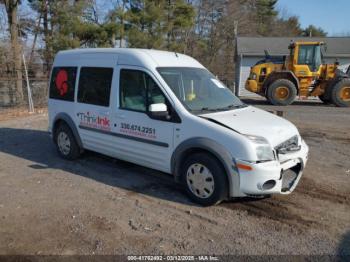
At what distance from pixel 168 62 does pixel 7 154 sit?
14.3 ft

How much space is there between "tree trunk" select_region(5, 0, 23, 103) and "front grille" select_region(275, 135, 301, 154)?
1285 centimetres

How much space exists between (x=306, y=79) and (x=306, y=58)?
1.01 meters

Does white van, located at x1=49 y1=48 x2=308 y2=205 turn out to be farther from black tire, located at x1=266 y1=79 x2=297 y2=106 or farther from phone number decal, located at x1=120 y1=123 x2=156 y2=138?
black tire, located at x1=266 y1=79 x2=297 y2=106

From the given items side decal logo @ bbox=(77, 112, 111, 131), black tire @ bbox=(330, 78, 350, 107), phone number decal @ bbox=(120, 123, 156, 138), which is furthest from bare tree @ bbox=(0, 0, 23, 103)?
black tire @ bbox=(330, 78, 350, 107)

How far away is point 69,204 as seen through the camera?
461 cm

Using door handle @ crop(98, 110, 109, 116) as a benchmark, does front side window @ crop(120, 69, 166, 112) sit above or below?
above

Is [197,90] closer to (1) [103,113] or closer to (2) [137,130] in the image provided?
(2) [137,130]

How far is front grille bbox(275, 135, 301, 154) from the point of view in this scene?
4.28 metres

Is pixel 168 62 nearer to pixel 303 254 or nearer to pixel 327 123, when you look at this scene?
pixel 303 254

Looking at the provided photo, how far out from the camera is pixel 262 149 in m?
4.09

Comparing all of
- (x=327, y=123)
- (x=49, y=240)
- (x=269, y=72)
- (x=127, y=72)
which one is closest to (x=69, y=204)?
(x=49, y=240)

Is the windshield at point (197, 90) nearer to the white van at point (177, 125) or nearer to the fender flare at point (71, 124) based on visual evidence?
the white van at point (177, 125)

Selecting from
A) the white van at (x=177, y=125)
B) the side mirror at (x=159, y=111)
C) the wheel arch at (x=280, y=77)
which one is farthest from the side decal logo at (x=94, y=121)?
the wheel arch at (x=280, y=77)

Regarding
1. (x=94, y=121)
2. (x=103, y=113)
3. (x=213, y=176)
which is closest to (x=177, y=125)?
(x=213, y=176)
